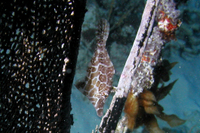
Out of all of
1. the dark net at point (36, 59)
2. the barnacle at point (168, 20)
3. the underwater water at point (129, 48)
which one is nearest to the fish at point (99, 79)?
the underwater water at point (129, 48)

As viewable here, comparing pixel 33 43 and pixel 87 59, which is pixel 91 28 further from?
pixel 33 43

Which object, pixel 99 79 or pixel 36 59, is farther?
pixel 99 79

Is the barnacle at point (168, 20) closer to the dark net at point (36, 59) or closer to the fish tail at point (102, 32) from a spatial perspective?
the fish tail at point (102, 32)

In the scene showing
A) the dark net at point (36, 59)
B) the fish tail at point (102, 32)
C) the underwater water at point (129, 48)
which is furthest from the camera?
the underwater water at point (129, 48)

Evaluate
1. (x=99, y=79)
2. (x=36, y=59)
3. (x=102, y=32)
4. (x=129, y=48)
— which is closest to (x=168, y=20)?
(x=102, y=32)

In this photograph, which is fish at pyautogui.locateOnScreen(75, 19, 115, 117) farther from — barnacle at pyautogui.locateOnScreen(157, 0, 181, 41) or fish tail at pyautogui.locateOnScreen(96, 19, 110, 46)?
barnacle at pyautogui.locateOnScreen(157, 0, 181, 41)

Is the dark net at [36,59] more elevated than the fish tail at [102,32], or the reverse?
the fish tail at [102,32]

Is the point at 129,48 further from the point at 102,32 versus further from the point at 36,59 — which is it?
the point at 36,59
